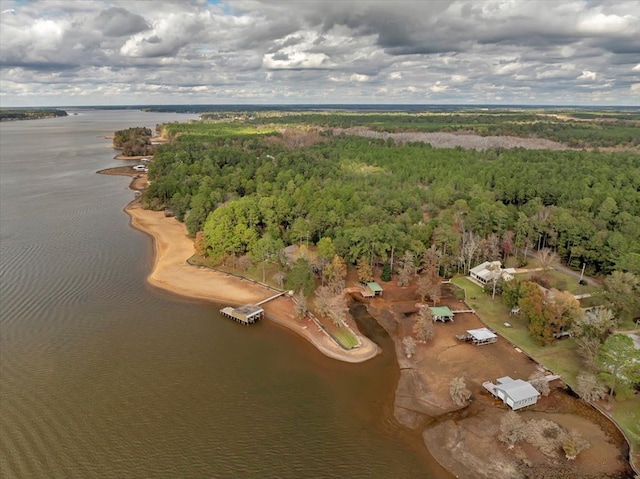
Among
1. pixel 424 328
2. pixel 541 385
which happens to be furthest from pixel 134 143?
pixel 541 385

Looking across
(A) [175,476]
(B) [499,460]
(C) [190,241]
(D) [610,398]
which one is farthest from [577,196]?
(A) [175,476]

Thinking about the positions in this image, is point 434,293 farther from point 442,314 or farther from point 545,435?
point 545,435

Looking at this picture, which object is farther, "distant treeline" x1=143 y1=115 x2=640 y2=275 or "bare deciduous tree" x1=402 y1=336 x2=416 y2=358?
"distant treeline" x1=143 y1=115 x2=640 y2=275

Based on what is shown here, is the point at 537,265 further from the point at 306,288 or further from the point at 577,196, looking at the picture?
the point at 306,288

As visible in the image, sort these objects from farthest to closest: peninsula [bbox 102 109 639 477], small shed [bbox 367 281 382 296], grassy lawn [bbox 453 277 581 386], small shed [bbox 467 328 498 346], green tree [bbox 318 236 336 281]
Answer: green tree [bbox 318 236 336 281] → small shed [bbox 367 281 382 296] → small shed [bbox 467 328 498 346] → grassy lawn [bbox 453 277 581 386] → peninsula [bbox 102 109 639 477]

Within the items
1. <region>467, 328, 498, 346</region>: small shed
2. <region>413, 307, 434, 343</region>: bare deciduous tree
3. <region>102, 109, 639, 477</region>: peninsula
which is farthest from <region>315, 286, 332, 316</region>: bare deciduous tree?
<region>467, 328, 498, 346</region>: small shed

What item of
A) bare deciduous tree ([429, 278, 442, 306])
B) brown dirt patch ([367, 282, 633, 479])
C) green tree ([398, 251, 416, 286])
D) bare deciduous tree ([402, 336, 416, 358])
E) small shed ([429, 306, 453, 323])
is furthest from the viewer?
green tree ([398, 251, 416, 286])

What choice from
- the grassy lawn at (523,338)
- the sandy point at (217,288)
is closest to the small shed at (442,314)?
the grassy lawn at (523,338)

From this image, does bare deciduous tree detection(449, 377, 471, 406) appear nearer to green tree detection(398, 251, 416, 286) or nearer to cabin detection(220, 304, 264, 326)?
green tree detection(398, 251, 416, 286)
